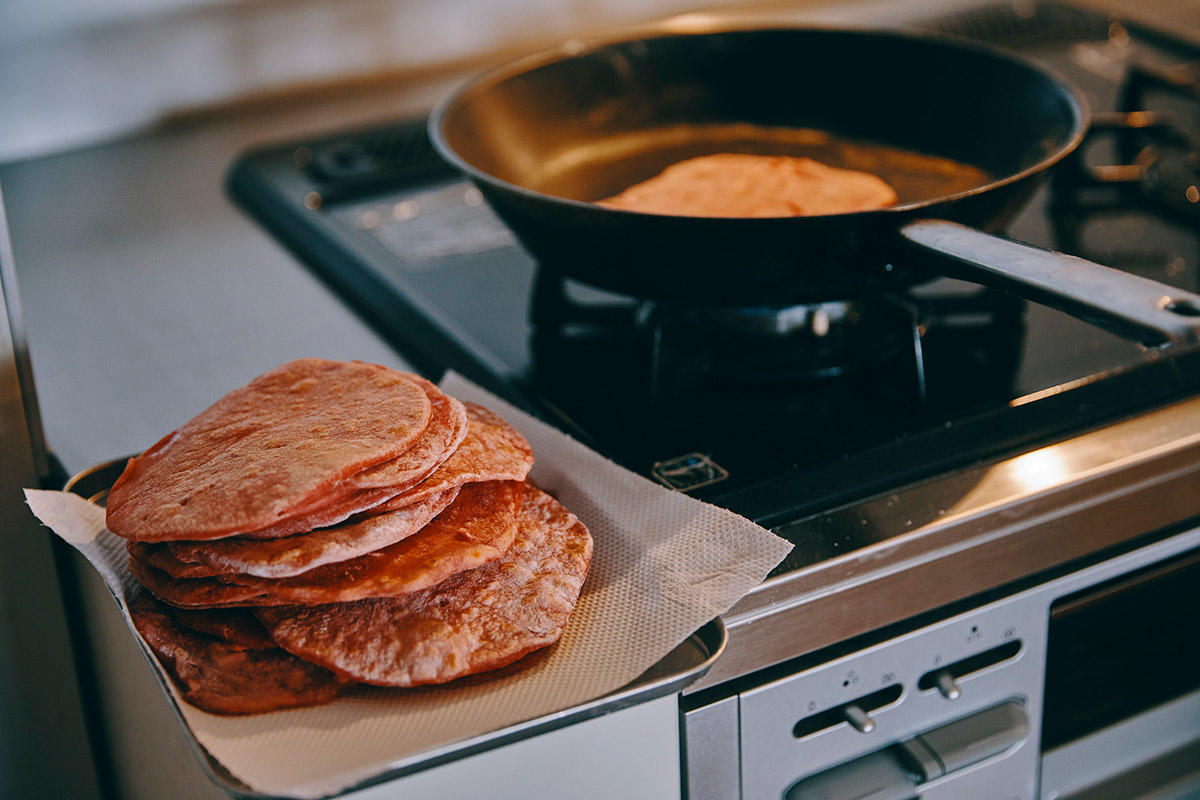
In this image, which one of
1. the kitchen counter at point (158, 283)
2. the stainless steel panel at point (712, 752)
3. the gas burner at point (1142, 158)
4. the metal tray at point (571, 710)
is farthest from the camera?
the gas burner at point (1142, 158)

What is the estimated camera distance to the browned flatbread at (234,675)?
0.53 metres

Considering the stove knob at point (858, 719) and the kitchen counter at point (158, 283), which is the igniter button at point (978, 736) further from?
the kitchen counter at point (158, 283)

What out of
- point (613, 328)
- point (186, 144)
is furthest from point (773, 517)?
point (186, 144)

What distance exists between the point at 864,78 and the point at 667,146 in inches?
8.0

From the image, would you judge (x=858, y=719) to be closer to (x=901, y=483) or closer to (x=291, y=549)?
(x=901, y=483)

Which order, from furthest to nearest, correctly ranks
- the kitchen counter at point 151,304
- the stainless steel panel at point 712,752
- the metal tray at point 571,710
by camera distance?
the kitchen counter at point 151,304 < the stainless steel panel at point 712,752 < the metal tray at point 571,710

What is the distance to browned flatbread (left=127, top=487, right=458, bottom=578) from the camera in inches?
20.5

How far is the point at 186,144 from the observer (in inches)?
53.7

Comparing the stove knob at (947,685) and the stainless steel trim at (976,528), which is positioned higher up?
the stainless steel trim at (976,528)

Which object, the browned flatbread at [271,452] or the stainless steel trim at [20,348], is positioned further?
the stainless steel trim at [20,348]

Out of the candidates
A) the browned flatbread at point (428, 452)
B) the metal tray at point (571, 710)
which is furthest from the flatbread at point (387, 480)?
the metal tray at point (571, 710)

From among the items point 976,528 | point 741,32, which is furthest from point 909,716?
point 741,32

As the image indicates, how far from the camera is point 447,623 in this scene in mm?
549

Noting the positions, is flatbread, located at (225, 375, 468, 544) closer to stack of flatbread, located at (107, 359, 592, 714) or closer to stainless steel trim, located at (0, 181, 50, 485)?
stack of flatbread, located at (107, 359, 592, 714)
